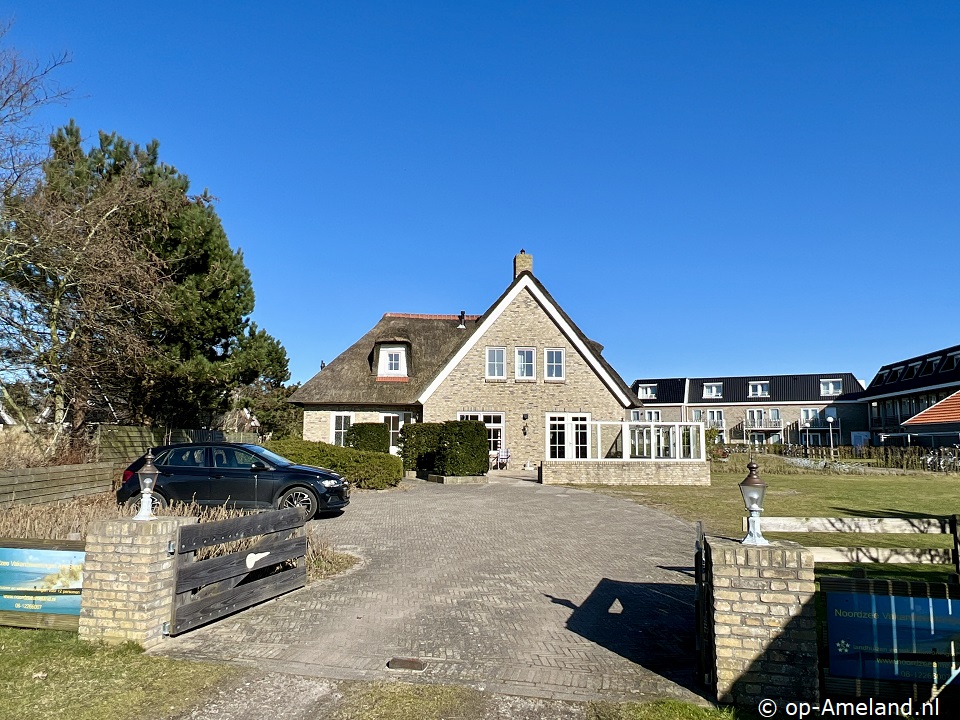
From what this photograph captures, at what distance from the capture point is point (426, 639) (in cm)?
602

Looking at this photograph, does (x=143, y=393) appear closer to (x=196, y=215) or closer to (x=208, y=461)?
(x=196, y=215)

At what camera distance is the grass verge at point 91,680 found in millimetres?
4500

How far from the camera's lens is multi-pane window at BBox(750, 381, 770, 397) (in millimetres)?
67438

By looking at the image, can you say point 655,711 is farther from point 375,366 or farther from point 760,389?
point 760,389

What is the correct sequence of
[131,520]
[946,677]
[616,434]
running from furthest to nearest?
[616,434]
[131,520]
[946,677]

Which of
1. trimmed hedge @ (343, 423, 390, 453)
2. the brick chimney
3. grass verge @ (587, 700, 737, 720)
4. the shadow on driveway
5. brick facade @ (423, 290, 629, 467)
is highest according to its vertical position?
the brick chimney

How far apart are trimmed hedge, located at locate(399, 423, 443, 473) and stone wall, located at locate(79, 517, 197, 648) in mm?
17890

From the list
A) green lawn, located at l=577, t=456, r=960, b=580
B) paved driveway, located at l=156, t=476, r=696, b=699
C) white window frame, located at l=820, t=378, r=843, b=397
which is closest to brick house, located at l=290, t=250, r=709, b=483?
green lawn, located at l=577, t=456, r=960, b=580

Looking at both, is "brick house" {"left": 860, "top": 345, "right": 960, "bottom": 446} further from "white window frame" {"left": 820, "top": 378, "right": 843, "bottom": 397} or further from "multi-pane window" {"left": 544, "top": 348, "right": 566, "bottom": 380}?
"multi-pane window" {"left": 544, "top": 348, "right": 566, "bottom": 380}

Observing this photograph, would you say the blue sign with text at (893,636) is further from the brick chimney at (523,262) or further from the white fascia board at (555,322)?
the brick chimney at (523,262)

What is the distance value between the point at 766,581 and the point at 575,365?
78.3 feet

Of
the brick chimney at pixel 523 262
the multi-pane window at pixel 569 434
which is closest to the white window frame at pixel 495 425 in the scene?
the multi-pane window at pixel 569 434

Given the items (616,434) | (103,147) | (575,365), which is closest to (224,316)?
(103,147)

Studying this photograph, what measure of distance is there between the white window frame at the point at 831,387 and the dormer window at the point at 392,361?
52369mm
